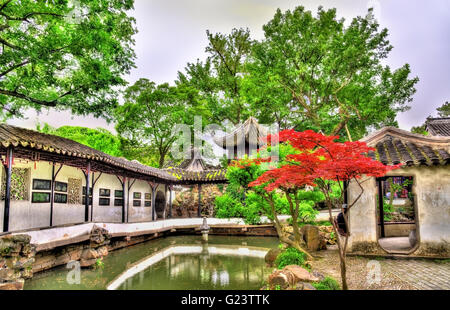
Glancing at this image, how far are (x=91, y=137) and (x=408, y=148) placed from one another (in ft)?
88.6

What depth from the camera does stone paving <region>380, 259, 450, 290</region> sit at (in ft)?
16.3

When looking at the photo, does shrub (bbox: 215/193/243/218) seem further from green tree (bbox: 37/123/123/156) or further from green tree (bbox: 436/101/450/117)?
green tree (bbox: 436/101/450/117)

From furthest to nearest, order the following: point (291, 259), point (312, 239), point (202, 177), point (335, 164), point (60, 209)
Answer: point (202, 177) < point (60, 209) < point (312, 239) < point (291, 259) < point (335, 164)

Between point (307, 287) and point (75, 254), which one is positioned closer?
point (307, 287)

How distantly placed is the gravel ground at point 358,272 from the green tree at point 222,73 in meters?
19.7

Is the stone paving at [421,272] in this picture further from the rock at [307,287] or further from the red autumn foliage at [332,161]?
the red autumn foliage at [332,161]

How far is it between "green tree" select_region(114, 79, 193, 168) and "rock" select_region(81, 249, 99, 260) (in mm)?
14843

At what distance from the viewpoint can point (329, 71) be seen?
61.6 ft

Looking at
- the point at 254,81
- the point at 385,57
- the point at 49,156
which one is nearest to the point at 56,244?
the point at 49,156

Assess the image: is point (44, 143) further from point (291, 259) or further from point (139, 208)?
point (139, 208)

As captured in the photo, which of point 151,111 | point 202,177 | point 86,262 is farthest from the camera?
point 151,111

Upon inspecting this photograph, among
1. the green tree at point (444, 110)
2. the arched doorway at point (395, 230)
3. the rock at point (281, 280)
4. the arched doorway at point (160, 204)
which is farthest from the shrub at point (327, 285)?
the green tree at point (444, 110)

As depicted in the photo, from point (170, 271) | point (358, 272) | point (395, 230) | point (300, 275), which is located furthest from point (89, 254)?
point (395, 230)
